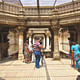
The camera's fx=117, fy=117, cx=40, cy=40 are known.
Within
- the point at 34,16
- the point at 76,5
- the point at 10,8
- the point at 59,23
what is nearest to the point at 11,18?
the point at 10,8

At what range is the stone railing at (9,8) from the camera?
25.5 feet

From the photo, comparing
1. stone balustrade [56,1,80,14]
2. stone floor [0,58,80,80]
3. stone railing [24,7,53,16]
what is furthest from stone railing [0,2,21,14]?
stone floor [0,58,80,80]

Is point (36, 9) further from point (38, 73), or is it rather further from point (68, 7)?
point (38, 73)

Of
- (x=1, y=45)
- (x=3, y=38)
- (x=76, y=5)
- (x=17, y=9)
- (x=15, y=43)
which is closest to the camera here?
(x=76, y=5)

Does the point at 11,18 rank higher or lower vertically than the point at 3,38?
higher

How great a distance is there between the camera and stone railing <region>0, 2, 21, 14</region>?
25.5ft

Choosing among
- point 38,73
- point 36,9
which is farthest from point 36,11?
point 38,73

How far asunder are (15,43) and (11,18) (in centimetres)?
1440

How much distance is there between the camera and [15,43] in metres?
22.4

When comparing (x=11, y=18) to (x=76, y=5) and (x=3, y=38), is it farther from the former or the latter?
(x=76, y=5)

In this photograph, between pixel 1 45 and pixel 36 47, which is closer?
pixel 36 47

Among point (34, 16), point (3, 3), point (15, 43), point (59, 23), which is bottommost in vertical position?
point (15, 43)

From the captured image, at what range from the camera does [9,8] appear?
27.2ft

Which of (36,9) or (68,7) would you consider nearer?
(68,7)
